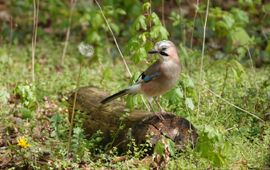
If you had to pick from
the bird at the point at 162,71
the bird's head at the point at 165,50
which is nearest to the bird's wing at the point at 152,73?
the bird at the point at 162,71

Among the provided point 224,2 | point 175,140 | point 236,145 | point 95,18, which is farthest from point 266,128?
point 224,2

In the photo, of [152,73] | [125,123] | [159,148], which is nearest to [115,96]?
[125,123]

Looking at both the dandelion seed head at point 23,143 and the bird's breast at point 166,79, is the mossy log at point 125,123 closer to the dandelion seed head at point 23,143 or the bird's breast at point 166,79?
the bird's breast at point 166,79

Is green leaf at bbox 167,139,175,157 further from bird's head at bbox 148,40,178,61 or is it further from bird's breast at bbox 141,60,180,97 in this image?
bird's head at bbox 148,40,178,61

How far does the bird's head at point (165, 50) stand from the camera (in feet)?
21.4

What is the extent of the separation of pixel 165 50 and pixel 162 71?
20 centimetres

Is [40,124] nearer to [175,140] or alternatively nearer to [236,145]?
[175,140]

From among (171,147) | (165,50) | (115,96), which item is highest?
(165,50)

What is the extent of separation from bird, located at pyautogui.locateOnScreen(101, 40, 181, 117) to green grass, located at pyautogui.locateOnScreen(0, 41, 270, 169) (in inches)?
6.8

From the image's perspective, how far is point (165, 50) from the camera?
259 inches

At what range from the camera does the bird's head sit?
6.54 meters

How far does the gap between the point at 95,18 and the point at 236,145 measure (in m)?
3.14

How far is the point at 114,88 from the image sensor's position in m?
8.66

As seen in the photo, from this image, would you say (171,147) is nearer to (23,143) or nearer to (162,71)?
(162,71)
